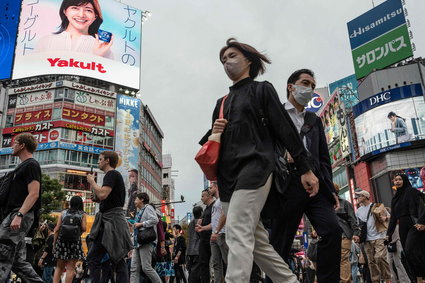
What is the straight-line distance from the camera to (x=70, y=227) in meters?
5.91

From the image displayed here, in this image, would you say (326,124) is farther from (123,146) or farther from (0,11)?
(0,11)

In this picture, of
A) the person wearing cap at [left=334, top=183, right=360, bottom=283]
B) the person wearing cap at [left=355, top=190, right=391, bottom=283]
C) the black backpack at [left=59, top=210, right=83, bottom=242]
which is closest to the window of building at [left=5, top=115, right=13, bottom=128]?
the black backpack at [left=59, top=210, right=83, bottom=242]

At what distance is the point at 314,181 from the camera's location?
245 cm

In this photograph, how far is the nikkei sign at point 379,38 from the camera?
3222 cm

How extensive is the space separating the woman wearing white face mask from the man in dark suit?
0.32m

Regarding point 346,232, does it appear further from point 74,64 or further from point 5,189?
point 74,64

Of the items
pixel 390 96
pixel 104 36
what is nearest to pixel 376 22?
pixel 390 96

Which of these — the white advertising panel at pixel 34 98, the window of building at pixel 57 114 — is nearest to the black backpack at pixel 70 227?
the window of building at pixel 57 114

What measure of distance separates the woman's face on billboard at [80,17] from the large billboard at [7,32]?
31.3 metres

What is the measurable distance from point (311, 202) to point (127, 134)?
138 feet

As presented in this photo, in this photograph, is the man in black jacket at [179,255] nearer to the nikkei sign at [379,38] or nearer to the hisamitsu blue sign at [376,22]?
the nikkei sign at [379,38]

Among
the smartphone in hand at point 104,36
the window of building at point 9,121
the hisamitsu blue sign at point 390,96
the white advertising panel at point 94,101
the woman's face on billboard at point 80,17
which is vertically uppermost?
the woman's face on billboard at point 80,17

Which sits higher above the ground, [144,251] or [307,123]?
[307,123]

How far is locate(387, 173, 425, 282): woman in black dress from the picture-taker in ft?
17.6
